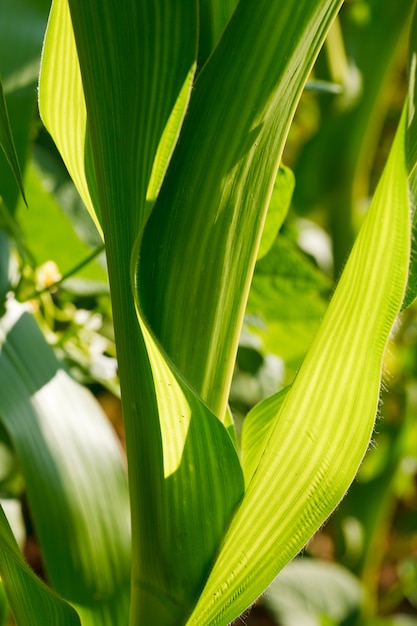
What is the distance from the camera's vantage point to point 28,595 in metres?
0.28

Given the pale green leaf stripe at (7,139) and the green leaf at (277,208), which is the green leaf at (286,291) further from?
the pale green leaf stripe at (7,139)

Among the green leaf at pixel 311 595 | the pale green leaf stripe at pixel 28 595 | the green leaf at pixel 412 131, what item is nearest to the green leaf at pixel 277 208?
the green leaf at pixel 412 131

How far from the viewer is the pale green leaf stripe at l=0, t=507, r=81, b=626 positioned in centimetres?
27

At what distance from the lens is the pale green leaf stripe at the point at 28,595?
0.88ft

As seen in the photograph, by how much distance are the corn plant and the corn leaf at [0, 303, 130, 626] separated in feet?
0.20

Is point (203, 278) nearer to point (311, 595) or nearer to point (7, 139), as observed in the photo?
point (7, 139)

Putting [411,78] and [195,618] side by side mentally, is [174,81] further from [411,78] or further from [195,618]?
[195,618]

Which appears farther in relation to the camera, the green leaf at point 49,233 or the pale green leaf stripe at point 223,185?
the green leaf at point 49,233

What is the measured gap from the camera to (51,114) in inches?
10.9

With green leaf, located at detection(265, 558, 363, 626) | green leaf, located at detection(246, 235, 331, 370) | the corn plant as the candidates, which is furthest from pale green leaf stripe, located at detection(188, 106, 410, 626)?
green leaf, located at detection(265, 558, 363, 626)

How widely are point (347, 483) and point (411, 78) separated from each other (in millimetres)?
134

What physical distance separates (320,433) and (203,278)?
7 centimetres

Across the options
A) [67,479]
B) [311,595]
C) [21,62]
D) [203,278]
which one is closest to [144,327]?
[203,278]

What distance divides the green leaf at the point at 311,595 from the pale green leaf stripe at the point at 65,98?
24.1 inches
